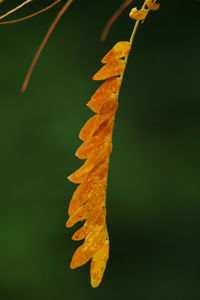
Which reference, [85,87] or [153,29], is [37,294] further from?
[153,29]

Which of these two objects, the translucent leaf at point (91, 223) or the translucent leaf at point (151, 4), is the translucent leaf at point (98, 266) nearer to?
the translucent leaf at point (91, 223)

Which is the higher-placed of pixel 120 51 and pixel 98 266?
pixel 120 51

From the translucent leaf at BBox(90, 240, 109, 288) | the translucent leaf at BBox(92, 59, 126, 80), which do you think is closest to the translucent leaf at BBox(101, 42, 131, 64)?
the translucent leaf at BBox(92, 59, 126, 80)

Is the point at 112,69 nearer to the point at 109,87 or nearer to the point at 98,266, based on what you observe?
the point at 109,87

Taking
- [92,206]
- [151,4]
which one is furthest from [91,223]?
[151,4]

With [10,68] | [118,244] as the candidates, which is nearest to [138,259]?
[118,244]

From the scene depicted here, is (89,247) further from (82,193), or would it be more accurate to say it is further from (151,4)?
(151,4)
